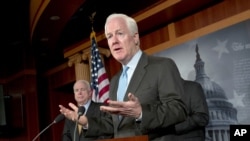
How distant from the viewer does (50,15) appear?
271 inches

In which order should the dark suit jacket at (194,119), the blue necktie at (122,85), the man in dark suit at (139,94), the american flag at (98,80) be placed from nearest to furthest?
the man in dark suit at (139,94) → the blue necktie at (122,85) → the dark suit jacket at (194,119) → the american flag at (98,80)

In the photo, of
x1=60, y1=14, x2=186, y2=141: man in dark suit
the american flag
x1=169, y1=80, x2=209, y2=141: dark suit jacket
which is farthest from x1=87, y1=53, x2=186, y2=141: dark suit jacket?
the american flag

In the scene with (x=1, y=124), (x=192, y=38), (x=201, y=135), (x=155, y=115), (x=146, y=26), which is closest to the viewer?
(x=155, y=115)

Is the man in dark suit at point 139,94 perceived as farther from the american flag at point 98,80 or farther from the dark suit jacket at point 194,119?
the american flag at point 98,80

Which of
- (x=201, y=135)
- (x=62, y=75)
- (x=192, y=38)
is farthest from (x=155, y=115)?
(x=62, y=75)

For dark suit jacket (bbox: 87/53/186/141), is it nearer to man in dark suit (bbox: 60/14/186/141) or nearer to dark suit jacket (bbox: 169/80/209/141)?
man in dark suit (bbox: 60/14/186/141)

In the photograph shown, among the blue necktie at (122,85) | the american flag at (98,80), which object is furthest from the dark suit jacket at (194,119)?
the american flag at (98,80)

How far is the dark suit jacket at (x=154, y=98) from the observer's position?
1783mm

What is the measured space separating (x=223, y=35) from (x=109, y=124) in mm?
3898

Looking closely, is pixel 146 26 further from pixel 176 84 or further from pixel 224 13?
pixel 176 84

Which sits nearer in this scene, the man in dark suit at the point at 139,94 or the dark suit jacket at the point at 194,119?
the man in dark suit at the point at 139,94

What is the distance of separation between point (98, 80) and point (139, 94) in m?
4.41

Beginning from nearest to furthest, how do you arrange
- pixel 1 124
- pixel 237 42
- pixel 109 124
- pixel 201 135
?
pixel 109 124
pixel 201 135
pixel 237 42
pixel 1 124

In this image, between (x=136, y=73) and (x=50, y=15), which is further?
(x=50, y=15)
